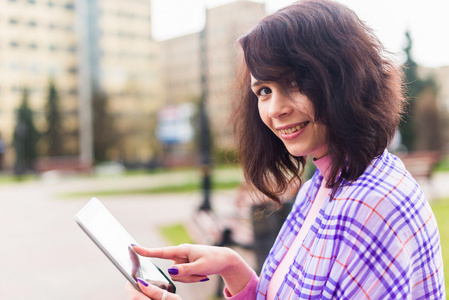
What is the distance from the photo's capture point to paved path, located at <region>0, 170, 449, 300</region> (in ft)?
16.9

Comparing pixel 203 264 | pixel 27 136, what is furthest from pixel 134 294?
pixel 27 136

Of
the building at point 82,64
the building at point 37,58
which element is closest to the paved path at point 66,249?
the building at point 82,64

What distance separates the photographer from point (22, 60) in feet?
199

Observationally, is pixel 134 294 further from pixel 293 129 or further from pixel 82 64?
pixel 82 64

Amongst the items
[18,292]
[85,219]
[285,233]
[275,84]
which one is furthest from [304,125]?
[18,292]

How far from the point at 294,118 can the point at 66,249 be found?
683cm

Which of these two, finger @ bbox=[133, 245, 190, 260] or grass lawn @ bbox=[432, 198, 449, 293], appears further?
grass lawn @ bbox=[432, 198, 449, 293]

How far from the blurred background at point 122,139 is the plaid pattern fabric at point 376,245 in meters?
0.50

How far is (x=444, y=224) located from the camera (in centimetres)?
764

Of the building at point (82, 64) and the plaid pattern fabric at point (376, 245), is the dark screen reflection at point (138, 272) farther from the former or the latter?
the building at point (82, 64)

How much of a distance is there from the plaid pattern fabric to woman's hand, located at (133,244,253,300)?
409 millimetres

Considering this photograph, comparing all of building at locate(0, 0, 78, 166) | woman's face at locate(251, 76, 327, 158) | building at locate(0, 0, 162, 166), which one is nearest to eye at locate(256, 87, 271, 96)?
woman's face at locate(251, 76, 327, 158)

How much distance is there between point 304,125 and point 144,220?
8994 millimetres

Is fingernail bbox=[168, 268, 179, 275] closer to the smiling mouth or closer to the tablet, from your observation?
the tablet
